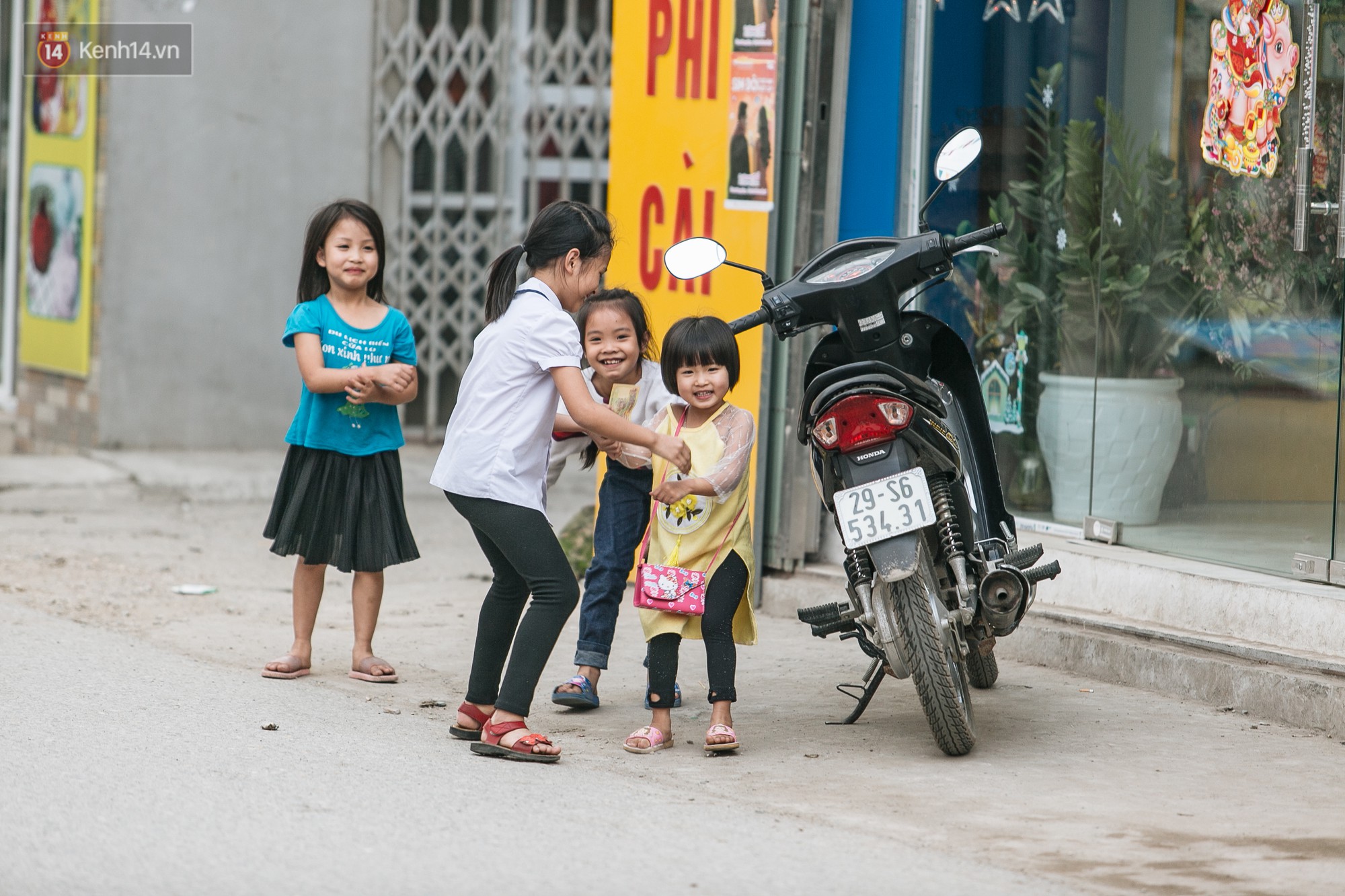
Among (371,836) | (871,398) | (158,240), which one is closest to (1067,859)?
(871,398)

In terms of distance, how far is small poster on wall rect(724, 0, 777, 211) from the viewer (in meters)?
6.69

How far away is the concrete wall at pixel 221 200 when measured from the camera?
1033 centimetres

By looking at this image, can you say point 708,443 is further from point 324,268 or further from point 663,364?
point 324,268

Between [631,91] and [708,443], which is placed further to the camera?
[631,91]

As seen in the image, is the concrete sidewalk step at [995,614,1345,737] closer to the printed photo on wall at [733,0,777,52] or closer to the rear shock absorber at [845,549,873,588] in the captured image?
the rear shock absorber at [845,549,873,588]

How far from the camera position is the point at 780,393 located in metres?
6.84

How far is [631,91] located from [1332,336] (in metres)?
3.16

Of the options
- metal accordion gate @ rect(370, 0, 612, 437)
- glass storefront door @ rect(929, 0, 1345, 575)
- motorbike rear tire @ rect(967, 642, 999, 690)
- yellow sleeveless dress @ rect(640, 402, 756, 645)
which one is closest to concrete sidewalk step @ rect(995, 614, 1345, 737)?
motorbike rear tire @ rect(967, 642, 999, 690)

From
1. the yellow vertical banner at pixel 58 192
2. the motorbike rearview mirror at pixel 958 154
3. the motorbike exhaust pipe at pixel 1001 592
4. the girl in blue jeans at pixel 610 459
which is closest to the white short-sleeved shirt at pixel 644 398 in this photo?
the girl in blue jeans at pixel 610 459

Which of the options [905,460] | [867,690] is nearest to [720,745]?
[867,690]

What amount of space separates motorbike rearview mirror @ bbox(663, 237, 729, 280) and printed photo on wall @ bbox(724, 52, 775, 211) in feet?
6.73

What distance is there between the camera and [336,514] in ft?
18.3

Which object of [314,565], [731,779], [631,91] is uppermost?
[631,91]

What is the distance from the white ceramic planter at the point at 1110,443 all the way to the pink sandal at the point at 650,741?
Answer: 2.38 meters
